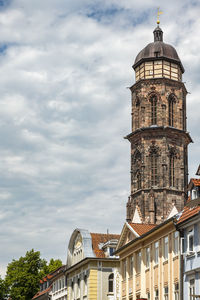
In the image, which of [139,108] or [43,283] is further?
[139,108]

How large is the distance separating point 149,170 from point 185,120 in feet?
30.3

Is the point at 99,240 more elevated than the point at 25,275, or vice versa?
the point at 99,240

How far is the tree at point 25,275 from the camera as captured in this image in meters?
83.7

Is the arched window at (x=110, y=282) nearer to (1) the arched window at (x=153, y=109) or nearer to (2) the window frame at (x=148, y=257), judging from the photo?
(2) the window frame at (x=148, y=257)

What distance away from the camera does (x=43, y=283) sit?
275 ft

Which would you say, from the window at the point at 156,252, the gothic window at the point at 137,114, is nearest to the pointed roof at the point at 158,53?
the gothic window at the point at 137,114

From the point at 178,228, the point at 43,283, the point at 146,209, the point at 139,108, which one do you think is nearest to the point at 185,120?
the point at 139,108

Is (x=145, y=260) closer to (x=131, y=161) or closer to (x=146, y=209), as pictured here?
(x=146, y=209)

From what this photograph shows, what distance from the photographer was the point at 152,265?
44.5m

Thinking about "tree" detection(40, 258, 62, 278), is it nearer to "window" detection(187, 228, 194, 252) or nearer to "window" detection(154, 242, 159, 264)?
"window" detection(154, 242, 159, 264)

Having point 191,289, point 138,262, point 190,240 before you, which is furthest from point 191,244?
point 138,262

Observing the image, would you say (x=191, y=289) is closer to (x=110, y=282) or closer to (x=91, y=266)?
(x=110, y=282)

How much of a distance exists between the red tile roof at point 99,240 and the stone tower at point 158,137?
1316 cm

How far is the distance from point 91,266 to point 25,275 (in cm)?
2420
